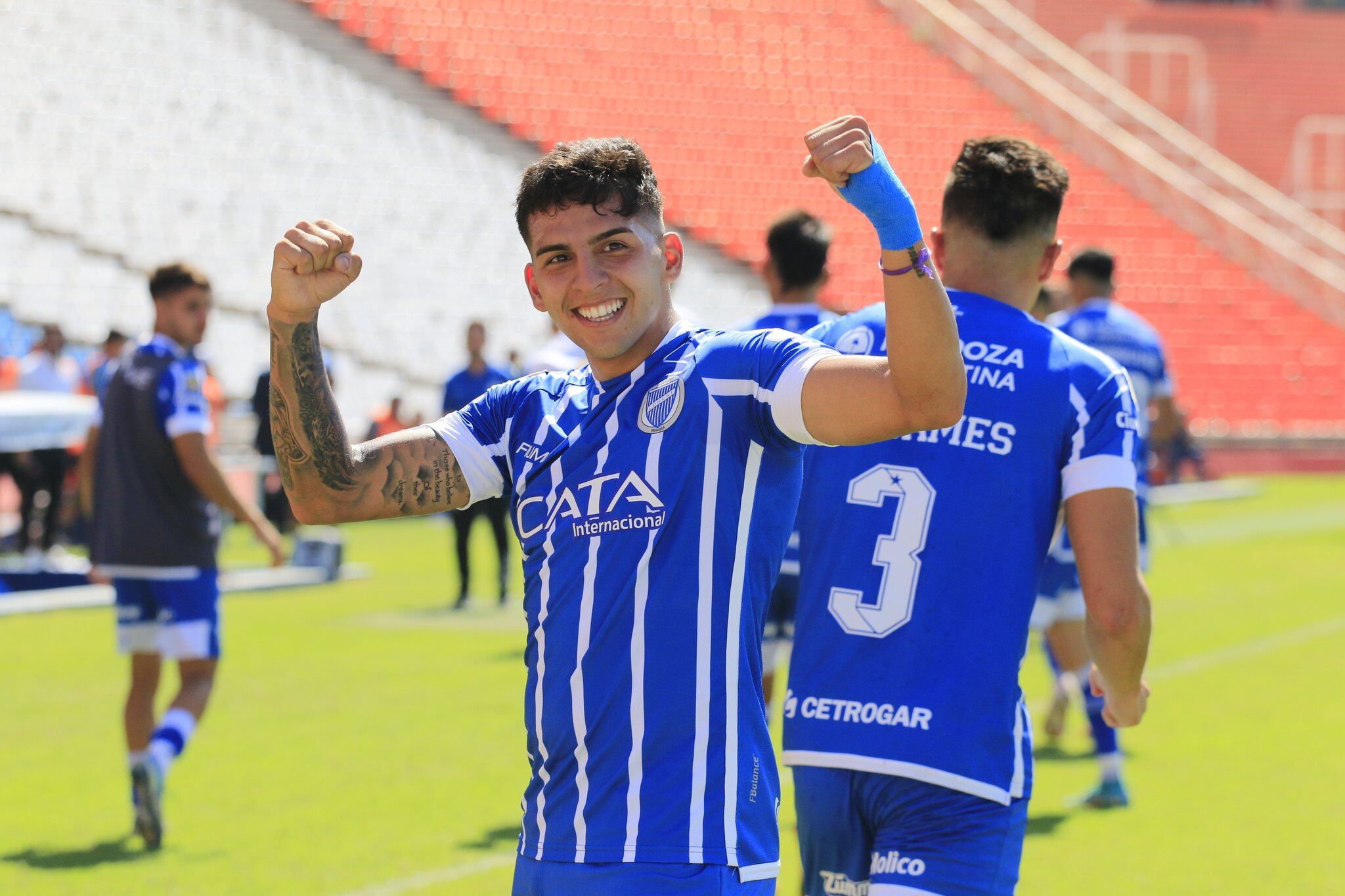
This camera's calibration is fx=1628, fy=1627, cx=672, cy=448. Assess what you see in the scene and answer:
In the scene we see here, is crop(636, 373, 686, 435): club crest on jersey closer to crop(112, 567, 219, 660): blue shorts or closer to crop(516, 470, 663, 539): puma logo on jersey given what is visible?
crop(516, 470, 663, 539): puma logo on jersey

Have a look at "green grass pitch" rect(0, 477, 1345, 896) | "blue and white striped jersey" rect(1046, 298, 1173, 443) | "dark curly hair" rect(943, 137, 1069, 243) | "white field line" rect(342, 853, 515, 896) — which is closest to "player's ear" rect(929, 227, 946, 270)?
"dark curly hair" rect(943, 137, 1069, 243)

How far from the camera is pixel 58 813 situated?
23.0 ft

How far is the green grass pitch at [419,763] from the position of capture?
612 cm

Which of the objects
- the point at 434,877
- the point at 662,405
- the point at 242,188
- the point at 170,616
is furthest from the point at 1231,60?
the point at 662,405

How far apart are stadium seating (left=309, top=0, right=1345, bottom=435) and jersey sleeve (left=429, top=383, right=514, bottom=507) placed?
85.2 feet

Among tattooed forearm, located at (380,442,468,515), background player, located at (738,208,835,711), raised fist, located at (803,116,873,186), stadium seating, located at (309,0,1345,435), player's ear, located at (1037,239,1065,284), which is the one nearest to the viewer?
raised fist, located at (803,116,873,186)

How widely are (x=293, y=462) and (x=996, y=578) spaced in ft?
4.77

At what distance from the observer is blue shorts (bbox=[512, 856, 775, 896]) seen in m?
2.60

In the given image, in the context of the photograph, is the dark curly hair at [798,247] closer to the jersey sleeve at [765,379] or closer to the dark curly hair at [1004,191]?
the dark curly hair at [1004,191]

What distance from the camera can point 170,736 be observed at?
21.2 ft

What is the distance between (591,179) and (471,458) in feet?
1.88

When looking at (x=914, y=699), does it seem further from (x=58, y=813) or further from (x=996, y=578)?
(x=58, y=813)

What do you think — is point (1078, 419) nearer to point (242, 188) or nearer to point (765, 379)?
point (765, 379)

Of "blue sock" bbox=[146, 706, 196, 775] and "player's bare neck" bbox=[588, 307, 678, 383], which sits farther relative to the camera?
"blue sock" bbox=[146, 706, 196, 775]
